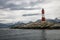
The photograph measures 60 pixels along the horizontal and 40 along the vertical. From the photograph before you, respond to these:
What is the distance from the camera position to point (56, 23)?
28.4 metres

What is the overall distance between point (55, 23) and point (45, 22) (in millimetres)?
1555

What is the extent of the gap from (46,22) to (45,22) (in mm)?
771

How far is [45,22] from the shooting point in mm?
28500

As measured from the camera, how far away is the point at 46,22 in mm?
29250

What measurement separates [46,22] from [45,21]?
920 millimetres

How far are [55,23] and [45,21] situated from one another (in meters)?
1.65

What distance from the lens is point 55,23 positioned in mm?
29297

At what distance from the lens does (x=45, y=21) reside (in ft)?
93.0

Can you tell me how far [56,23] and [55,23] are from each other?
35.7 inches

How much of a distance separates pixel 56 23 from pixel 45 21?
1384 millimetres
